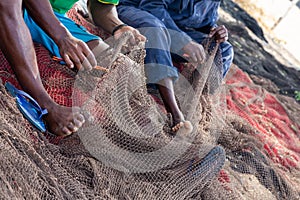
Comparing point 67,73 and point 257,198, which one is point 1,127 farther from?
point 257,198

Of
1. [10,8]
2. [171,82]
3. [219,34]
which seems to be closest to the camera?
[10,8]

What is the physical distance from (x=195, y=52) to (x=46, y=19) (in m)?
1.47

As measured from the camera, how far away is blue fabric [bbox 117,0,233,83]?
11.9 feet

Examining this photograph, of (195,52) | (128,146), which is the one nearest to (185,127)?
(128,146)

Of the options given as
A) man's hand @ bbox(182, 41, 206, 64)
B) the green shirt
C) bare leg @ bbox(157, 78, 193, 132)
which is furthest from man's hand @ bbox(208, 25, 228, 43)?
the green shirt

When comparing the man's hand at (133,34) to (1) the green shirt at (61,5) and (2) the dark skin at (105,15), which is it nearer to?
(2) the dark skin at (105,15)

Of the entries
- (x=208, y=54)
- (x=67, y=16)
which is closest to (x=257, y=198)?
(x=208, y=54)

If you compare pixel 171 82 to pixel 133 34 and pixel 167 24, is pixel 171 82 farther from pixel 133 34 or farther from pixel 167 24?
pixel 167 24

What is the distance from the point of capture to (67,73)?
299cm

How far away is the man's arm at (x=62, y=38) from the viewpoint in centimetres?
266

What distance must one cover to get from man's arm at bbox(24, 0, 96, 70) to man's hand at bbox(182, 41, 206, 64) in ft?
4.52

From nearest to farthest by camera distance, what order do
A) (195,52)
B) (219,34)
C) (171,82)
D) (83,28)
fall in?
1. (83,28)
2. (171,82)
3. (195,52)
4. (219,34)

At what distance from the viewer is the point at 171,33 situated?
157 inches

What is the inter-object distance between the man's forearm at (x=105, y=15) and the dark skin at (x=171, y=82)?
537 millimetres
